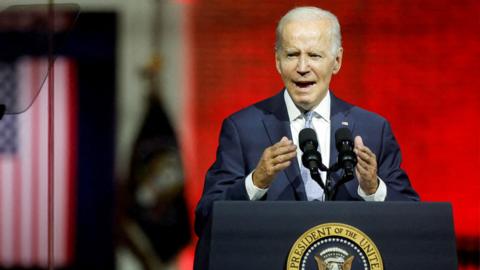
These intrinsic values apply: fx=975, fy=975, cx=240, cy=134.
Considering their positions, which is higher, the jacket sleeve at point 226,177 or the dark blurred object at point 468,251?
the jacket sleeve at point 226,177

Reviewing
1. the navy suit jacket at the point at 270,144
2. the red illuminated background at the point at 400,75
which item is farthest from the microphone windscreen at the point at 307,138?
the red illuminated background at the point at 400,75

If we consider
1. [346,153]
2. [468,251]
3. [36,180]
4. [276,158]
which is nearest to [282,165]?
[276,158]

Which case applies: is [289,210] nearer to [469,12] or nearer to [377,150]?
[377,150]

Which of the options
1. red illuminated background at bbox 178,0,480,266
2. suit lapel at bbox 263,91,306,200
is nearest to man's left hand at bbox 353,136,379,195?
suit lapel at bbox 263,91,306,200

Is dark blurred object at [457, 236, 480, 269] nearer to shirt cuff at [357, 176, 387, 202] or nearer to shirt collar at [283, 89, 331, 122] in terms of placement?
shirt collar at [283, 89, 331, 122]

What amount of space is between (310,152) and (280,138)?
0.42m

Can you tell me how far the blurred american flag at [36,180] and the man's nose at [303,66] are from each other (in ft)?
5.15

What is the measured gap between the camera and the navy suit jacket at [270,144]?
7.98 feet

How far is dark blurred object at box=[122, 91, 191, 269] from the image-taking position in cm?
387

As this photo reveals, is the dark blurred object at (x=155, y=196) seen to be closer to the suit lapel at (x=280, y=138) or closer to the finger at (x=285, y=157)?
the suit lapel at (x=280, y=138)

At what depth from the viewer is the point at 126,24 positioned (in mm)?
3799

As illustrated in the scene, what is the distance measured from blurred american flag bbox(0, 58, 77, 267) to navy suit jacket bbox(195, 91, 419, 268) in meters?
1.43

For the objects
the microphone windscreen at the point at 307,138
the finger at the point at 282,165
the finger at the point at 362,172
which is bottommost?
the finger at the point at 362,172

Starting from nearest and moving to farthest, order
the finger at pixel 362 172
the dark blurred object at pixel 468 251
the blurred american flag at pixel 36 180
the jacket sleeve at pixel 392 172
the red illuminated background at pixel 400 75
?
the finger at pixel 362 172 < the jacket sleeve at pixel 392 172 < the red illuminated background at pixel 400 75 < the dark blurred object at pixel 468 251 < the blurred american flag at pixel 36 180
